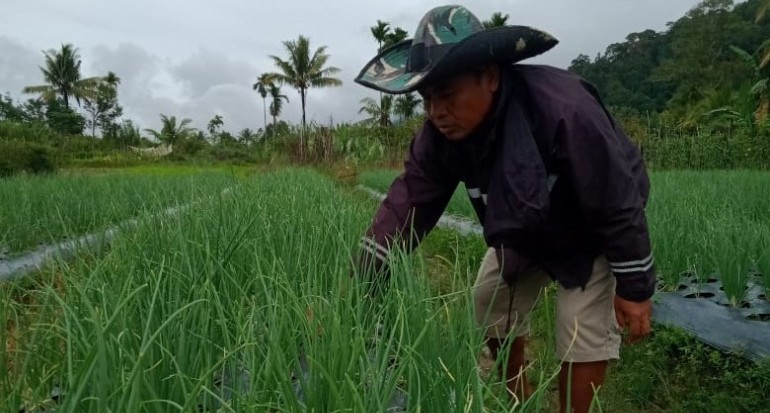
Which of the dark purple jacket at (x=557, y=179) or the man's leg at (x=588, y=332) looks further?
the man's leg at (x=588, y=332)

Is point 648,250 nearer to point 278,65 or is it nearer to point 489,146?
point 489,146

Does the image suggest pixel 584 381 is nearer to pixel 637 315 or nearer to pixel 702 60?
pixel 637 315

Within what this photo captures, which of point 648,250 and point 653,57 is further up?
point 653,57

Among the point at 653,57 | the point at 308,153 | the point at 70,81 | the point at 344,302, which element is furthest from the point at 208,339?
the point at 653,57

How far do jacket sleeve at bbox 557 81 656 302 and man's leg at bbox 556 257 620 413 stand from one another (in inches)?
5.7

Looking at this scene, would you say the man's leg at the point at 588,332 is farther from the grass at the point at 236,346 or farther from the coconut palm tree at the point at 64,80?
the coconut palm tree at the point at 64,80

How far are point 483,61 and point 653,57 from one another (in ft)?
160

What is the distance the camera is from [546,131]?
1.33m

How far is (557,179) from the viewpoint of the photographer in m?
1.40

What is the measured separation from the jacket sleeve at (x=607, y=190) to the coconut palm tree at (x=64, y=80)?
40914 millimetres

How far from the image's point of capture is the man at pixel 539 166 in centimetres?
128

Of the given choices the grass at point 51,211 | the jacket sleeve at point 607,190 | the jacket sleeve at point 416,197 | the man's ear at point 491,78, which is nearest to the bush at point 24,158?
the grass at point 51,211

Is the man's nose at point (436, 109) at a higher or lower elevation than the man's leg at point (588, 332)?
higher

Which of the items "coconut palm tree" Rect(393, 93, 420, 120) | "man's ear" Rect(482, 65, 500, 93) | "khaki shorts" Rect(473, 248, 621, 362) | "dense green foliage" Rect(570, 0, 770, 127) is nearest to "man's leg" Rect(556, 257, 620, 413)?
"khaki shorts" Rect(473, 248, 621, 362)
